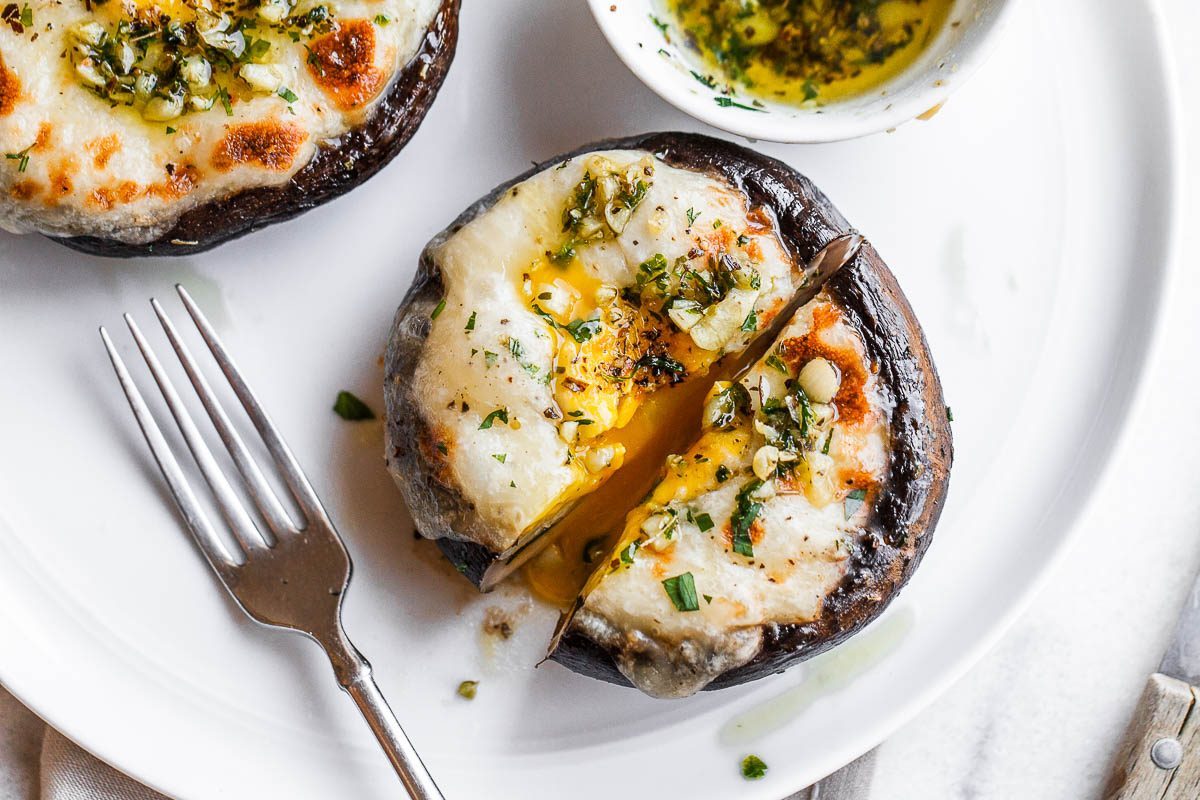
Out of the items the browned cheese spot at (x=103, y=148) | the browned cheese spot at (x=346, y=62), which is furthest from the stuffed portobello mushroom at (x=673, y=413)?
the browned cheese spot at (x=103, y=148)

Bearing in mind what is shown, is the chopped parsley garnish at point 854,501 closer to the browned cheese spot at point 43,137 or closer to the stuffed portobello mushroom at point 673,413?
the stuffed portobello mushroom at point 673,413

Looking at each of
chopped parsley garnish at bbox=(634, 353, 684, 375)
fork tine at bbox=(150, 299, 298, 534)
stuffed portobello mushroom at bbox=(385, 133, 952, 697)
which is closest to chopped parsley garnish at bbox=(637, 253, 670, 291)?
stuffed portobello mushroom at bbox=(385, 133, 952, 697)

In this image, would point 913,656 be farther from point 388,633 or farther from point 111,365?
point 111,365

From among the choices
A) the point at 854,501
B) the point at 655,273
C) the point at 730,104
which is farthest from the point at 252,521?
the point at 730,104

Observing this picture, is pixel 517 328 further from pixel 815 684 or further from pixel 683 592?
pixel 815 684

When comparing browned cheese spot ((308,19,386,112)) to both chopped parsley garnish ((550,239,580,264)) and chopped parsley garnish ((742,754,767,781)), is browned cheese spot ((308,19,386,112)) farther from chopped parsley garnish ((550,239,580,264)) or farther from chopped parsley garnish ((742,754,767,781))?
chopped parsley garnish ((742,754,767,781))

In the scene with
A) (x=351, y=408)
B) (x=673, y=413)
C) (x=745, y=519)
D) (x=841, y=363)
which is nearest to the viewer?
(x=745, y=519)
